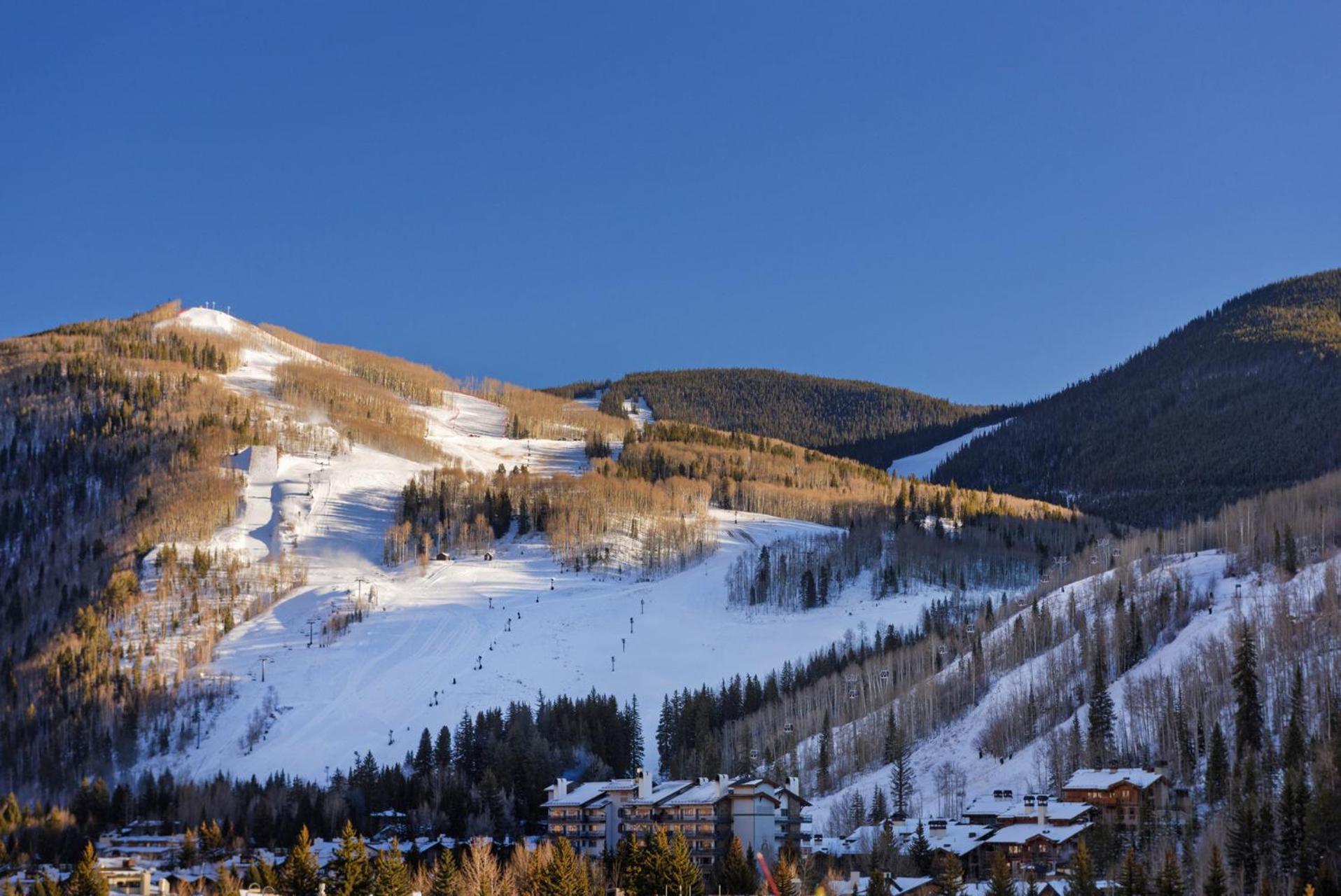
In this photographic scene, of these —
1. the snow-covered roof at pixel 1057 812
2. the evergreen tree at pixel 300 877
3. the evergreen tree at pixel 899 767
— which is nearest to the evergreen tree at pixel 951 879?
the snow-covered roof at pixel 1057 812

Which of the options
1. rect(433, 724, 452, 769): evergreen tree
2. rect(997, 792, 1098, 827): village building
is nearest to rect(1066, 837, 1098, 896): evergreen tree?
rect(997, 792, 1098, 827): village building

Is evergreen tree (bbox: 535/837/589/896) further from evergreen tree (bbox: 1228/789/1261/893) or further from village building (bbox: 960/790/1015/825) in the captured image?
village building (bbox: 960/790/1015/825)

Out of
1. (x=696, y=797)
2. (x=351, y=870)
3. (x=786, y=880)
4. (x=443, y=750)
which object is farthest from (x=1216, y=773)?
(x=443, y=750)

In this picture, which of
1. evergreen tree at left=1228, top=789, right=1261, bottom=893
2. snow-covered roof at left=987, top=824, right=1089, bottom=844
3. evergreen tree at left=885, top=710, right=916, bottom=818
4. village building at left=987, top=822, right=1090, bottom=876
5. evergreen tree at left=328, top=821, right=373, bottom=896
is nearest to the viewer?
evergreen tree at left=328, top=821, right=373, bottom=896

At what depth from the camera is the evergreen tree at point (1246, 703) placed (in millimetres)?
102438

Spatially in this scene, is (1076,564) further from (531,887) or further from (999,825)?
(531,887)

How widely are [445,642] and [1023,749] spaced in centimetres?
6412

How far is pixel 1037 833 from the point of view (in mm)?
90500

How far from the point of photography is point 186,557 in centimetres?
18375

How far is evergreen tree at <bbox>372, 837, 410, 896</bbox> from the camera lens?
7200 centimetres

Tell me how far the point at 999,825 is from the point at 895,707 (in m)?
41.4

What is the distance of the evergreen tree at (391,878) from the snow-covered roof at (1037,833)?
3290 cm

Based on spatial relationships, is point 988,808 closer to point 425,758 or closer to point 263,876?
point 263,876

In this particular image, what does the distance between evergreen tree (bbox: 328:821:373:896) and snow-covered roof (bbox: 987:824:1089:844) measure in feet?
110
